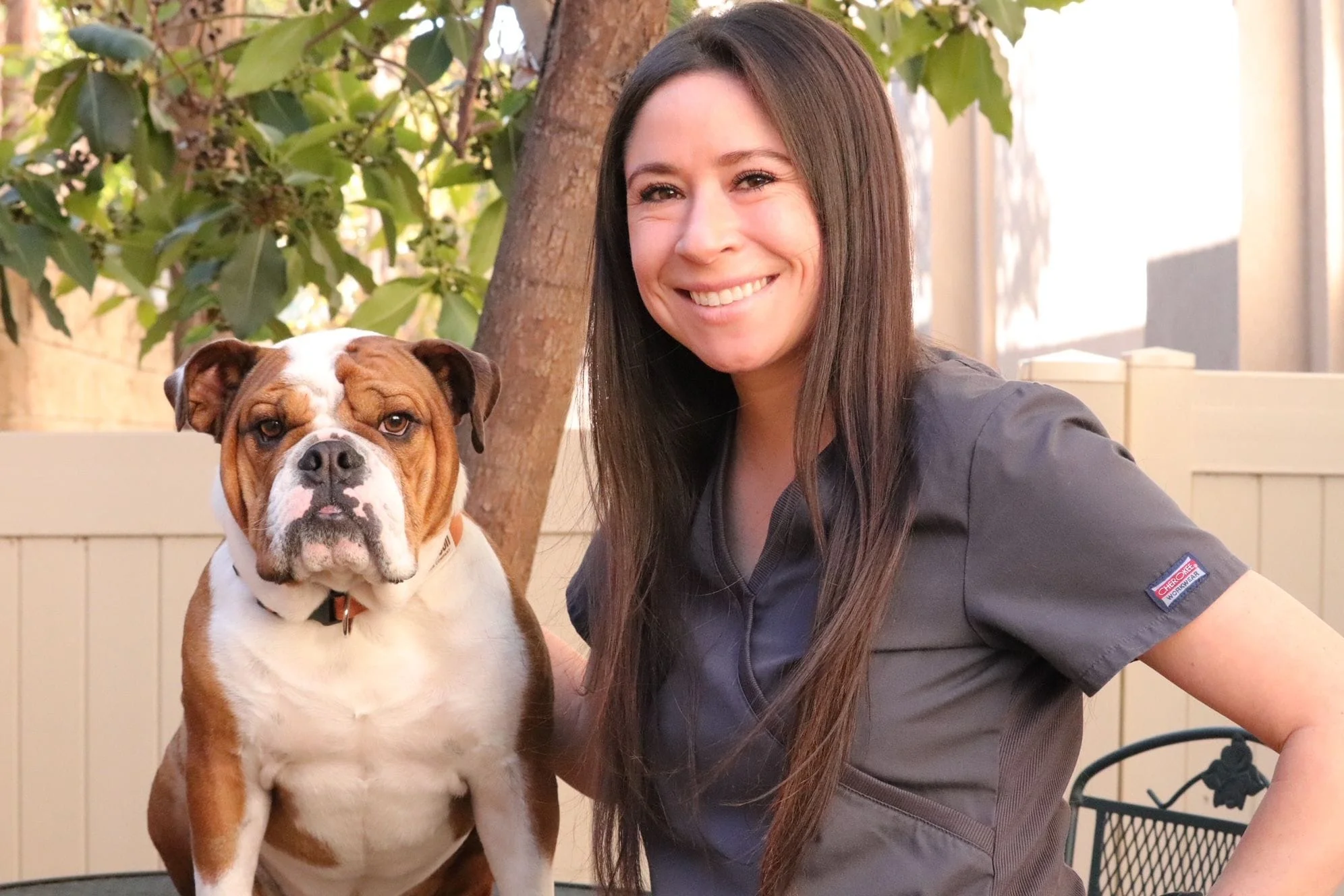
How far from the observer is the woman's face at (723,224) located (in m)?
1.93

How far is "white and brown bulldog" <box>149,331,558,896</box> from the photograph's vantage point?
223 cm

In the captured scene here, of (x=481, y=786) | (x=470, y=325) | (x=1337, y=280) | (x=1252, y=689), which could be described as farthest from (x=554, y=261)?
(x=1337, y=280)

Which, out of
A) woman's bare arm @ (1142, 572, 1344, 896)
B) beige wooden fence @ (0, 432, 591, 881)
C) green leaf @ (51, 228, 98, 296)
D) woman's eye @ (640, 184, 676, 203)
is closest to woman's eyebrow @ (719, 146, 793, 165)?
woman's eye @ (640, 184, 676, 203)

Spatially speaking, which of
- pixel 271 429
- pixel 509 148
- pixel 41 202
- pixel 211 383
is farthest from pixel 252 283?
pixel 271 429

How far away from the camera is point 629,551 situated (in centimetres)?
218

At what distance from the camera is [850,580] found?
1826 millimetres

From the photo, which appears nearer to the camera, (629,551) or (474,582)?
(629,551)

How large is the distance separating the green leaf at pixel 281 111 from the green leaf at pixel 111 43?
27.2 inches

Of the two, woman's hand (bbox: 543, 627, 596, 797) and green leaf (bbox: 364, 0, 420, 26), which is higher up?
green leaf (bbox: 364, 0, 420, 26)

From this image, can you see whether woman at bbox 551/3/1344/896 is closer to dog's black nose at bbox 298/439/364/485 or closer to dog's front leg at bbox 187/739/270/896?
dog's black nose at bbox 298/439/364/485

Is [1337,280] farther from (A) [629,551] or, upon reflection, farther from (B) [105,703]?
(B) [105,703]

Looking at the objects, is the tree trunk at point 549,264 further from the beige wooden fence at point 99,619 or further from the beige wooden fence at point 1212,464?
the beige wooden fence at point 1212,464

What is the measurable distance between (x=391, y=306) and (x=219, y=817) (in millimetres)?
1450

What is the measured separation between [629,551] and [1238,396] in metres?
2.58
